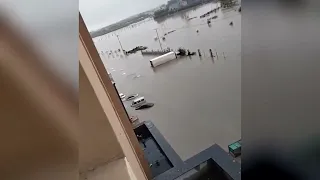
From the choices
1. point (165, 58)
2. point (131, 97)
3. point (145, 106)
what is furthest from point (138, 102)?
point (165, 58)

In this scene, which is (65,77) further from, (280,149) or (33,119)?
(280,149)

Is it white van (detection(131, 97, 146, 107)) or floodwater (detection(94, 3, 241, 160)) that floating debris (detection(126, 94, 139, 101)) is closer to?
floodwater (detection(94, 3, 241, 160))

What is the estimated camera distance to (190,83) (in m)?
5.81

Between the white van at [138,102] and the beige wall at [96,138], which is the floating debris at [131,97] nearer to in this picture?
the white van at [138,102]

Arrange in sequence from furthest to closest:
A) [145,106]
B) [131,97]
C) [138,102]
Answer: [131,97] → [138,102] → [145,106]

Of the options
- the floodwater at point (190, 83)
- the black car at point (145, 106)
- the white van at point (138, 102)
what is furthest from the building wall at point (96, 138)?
the white van at point (138, 102)

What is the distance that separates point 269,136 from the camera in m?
0.15

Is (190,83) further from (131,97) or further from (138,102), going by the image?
(131,97)

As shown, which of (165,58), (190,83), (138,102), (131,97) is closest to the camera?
(138,102)

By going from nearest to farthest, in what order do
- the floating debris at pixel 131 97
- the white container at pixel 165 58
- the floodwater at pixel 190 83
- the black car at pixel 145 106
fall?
the floodwater at pixel 190 83, the black car at pixel 145 106, the floating debris at pixel 131 97, the white container at pixel 165 58

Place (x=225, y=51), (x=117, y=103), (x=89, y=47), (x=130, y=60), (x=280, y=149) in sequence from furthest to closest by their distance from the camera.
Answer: (x=130, y=60) → (x=225, y=51) → (x=117, y=103) → (x=89, y=47) → (x=280, y=149)

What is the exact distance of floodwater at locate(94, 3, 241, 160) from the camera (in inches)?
158

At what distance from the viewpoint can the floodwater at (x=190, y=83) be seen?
13.2ft

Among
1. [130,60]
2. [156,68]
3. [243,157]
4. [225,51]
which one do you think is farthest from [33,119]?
[130,60]
